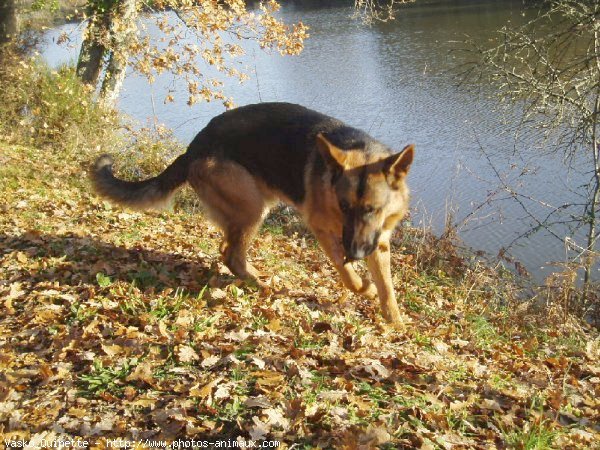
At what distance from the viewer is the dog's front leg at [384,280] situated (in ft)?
19.1

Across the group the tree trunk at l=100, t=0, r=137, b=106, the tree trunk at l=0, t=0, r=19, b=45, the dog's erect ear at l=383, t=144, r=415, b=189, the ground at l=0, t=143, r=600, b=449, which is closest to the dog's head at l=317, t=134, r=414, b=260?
the dog's erect ear at l=383, t=144, r=415, b=189

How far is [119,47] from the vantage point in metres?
12.4

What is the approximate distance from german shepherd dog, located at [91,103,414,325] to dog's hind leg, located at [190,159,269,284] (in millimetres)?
11

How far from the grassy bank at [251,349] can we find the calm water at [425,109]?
2845 millimetres

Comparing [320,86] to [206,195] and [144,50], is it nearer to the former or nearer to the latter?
[144,50]

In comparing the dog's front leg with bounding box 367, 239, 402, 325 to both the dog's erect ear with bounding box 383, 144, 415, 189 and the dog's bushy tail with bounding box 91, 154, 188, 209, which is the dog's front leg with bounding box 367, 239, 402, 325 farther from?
the dog's bushy tail with bounding box 91, 154, 188, 209

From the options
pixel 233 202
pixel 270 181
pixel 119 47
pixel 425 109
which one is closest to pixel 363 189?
pixel 270 181

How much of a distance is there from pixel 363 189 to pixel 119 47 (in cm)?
940

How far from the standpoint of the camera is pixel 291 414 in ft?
12.0

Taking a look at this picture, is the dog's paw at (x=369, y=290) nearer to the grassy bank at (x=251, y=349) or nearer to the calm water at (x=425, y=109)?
the grassy bank at (x=251, y=349)

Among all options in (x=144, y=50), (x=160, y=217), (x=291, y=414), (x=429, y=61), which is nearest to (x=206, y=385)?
(x=291, y=414)

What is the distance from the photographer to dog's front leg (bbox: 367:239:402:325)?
19.1ft

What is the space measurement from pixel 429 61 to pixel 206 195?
1570 cm

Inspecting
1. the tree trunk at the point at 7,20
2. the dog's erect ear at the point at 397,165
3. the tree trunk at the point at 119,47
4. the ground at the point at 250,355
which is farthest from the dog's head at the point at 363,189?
the tree trunk at the point at 7,20
